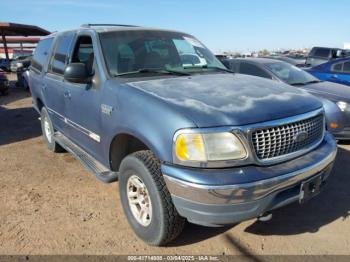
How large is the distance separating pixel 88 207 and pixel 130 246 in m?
0.97

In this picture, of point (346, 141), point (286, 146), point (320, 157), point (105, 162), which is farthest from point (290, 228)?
point (346, 141)

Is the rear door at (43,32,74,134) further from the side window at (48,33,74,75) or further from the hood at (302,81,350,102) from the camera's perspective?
the hood at (302,81,350,102)

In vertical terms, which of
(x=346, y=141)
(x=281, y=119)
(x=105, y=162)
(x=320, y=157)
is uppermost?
(x=281, y=119)

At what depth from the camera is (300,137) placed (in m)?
2.92

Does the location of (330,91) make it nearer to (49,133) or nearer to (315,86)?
(315,86)

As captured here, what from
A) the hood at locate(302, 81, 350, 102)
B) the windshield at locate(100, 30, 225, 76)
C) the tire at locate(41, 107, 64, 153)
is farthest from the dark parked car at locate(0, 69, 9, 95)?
the hood at locate(302, 81, 350, 102)

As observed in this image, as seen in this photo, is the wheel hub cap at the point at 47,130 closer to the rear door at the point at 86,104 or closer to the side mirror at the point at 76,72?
the rear door at the point at 86,104

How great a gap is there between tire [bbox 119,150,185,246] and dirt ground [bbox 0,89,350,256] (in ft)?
0.55

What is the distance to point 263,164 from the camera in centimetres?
267

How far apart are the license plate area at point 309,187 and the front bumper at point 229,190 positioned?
113 mm

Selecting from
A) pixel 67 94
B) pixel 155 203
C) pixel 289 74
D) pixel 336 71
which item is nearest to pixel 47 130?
pixel 67 94

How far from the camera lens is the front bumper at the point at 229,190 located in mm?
2490

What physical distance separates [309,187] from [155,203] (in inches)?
50.4

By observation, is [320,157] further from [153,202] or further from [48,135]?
[48,135]
